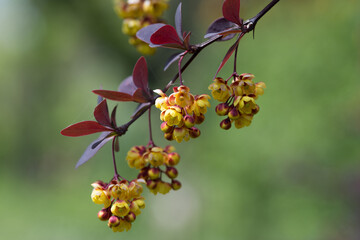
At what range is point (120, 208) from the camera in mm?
793

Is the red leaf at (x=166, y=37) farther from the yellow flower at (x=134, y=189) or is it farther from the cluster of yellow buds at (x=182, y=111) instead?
the yellow flower at (x=134, y=189)

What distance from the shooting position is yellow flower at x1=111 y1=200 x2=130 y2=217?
0.79 meters

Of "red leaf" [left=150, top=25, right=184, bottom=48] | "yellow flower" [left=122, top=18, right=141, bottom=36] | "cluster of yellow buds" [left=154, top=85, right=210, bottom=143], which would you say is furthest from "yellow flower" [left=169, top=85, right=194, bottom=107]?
"yellow flower" [left=122, top=18, right=141, bottom=36]

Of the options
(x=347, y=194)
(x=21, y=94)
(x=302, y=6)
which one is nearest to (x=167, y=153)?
(x=347, y=194)

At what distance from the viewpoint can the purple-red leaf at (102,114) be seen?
783 millimetres

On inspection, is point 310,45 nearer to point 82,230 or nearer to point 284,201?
point 284,201

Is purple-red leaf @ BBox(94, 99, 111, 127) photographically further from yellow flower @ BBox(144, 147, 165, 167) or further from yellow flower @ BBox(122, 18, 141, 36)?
yellow flower @ BBox(122, 18, 141, 36)

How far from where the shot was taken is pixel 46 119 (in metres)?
11.3

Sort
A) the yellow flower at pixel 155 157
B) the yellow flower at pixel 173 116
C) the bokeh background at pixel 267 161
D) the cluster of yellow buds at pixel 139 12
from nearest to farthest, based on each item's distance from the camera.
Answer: the yellow flower at pixel 173 116 < the yellow flower at pixel 155 157 < the cluster of yellow buds at pixel 139 12 < the bokeh background at pixel 267 161

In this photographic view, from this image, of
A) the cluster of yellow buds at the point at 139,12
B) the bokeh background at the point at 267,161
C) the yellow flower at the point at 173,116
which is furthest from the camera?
the bokeh background at the point at 267,161

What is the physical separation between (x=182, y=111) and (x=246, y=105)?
0.45 feet

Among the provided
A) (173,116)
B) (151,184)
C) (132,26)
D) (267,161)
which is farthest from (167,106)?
(267,161)

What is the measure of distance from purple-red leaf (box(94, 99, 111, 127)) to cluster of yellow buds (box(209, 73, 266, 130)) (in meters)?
0.22

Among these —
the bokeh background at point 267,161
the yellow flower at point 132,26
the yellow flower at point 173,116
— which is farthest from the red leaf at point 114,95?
the bokeh background at point 267,161
